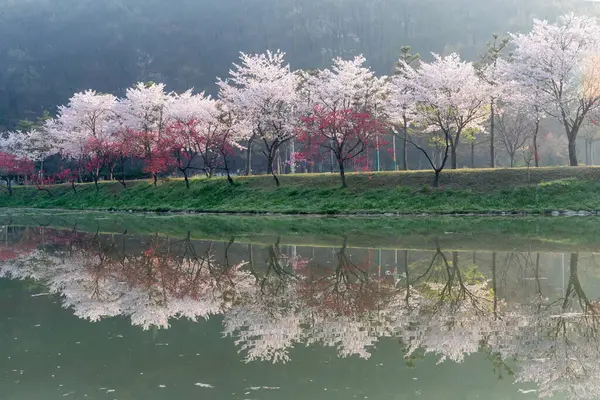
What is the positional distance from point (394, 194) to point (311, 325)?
1141 inches

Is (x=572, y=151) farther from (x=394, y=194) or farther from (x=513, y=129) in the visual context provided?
(x=513, y=129)

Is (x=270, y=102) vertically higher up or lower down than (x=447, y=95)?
higher up

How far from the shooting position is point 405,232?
2497 centimetres

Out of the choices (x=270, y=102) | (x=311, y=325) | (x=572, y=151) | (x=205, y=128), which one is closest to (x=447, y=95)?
(x=572, y=151)

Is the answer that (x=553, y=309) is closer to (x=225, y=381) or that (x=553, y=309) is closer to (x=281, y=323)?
(x=281, y=323)

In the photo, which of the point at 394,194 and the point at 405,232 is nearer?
the point at 405,232

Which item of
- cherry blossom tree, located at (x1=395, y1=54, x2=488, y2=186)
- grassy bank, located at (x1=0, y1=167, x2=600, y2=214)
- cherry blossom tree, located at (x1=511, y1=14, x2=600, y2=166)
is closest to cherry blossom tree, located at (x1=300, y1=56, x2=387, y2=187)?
grassy bank, located at (x1=0, y1=167, x2=600, y2=214)

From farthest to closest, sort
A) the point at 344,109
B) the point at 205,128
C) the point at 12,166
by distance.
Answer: the point at 12,166 < the point at 205,128 < the point at 344,109

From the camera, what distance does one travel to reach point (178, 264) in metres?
17.6

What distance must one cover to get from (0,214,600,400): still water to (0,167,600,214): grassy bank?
49.2 ft

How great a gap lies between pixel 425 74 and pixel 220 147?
67.8ft

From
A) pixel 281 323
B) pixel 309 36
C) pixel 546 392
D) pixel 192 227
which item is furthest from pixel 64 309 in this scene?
pixel 309 36

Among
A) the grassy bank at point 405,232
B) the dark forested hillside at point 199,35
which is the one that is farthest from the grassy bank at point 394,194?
the dark forested hillside at point 199,35

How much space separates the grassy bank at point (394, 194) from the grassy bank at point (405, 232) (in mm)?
3546
